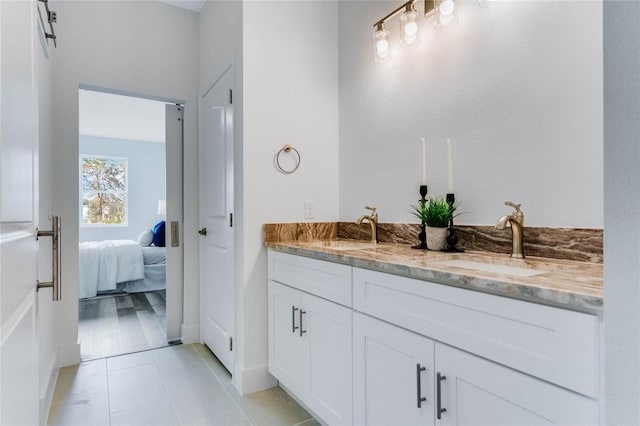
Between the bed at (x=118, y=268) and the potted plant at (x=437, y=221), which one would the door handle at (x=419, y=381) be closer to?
the potted plant at (x=437, y=221)

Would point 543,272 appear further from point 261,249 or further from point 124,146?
point 124,146

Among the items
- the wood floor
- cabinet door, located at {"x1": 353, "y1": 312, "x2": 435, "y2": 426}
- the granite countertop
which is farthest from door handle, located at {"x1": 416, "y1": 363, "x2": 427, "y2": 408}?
the wood floor

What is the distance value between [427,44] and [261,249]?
144cm

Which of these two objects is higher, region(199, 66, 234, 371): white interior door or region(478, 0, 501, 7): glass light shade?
region(478, 0, 501, 7): glass light shade

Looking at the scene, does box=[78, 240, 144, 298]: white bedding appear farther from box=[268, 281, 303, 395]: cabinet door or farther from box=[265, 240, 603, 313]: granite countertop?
box=[265, 240, 603, 313]: granite countertop

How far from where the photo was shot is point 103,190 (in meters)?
6.73

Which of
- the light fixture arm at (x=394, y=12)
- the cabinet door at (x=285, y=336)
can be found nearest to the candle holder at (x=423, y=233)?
the cabinet door at (x=285, y=336)

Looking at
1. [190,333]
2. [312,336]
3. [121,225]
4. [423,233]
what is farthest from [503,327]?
[121,225]

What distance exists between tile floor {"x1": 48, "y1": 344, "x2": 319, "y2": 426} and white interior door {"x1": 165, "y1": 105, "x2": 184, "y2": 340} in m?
0.43

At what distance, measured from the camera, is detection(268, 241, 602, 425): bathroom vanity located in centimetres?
78

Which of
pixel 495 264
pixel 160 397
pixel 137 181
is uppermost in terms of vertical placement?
pixel 137 181

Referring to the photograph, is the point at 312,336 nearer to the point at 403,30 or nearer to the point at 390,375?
the point at 390,375

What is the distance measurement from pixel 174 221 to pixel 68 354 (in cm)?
117

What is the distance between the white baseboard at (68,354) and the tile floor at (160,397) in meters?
0.05
